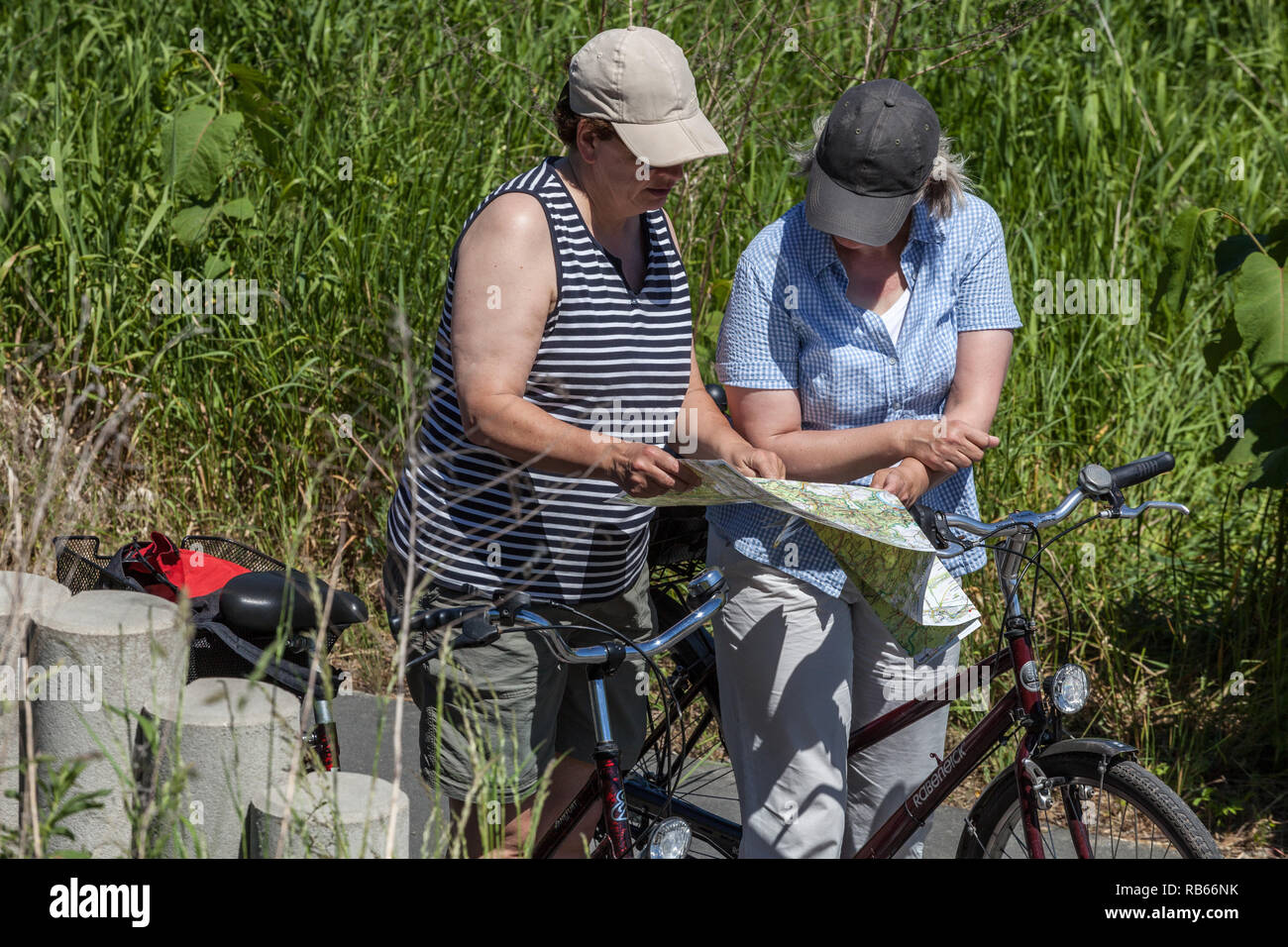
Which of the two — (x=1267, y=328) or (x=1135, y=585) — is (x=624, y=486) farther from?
(x=1135, y=585)

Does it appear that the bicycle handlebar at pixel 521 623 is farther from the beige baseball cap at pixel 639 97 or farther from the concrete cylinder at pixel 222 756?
the beige baseball cap at pixel 639 97

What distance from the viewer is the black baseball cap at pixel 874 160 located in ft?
8.43

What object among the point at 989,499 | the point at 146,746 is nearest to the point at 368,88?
the point at 989,499

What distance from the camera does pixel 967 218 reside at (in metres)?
2.77

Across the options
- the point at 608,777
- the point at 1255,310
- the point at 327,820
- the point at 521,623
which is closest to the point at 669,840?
the point at 608,777

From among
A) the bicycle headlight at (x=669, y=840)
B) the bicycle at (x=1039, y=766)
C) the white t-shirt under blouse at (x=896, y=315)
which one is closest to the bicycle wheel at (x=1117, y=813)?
the bicycle at (x=1039, y=766)

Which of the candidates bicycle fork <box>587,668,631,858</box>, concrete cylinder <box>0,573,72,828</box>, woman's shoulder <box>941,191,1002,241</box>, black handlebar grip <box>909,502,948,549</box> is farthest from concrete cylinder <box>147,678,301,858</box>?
woman's shoulder <box>941,191,1002,241</box>

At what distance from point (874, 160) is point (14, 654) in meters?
1.71

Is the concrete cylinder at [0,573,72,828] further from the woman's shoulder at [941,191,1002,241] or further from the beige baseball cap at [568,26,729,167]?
the woman's shoulder at [941,191,1002,241]

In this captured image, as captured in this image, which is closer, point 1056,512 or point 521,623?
point 521,623

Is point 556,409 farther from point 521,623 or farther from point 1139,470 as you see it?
point 1139,470

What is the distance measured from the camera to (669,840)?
2361 millimetres

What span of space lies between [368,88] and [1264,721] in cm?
410

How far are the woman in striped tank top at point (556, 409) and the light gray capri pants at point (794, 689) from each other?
0.24 m
